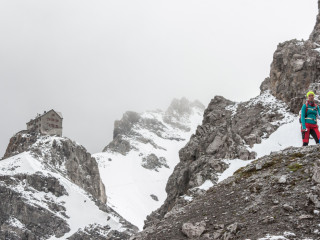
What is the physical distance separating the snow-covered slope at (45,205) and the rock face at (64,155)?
15.6ft

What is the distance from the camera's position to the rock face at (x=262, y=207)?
1303 cm

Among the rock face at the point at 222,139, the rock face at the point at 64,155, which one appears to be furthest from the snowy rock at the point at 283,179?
the rock face at the point at 64,155

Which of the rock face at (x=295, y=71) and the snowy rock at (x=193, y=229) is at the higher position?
the rock face at (x=295, y=71)

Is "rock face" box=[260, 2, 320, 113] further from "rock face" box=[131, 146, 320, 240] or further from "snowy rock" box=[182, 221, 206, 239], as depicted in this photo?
"snowy rock" box=[182, 221, 206, 239]

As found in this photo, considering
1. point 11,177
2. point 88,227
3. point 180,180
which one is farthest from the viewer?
point 11,177

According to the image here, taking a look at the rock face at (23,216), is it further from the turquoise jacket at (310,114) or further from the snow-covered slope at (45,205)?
the turquoise jacket at (310,114)

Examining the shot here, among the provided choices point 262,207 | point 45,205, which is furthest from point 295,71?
point 45,205

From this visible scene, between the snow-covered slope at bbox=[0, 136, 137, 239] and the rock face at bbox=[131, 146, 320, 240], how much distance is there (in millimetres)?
87967

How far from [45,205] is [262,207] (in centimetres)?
10231

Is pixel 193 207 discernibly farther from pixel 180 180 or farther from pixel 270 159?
pixel 180 180

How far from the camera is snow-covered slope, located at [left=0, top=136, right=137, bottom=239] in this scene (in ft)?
339

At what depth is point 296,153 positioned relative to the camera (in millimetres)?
19578

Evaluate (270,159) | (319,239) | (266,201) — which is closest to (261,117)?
(270,159)

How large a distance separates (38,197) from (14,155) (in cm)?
2013
